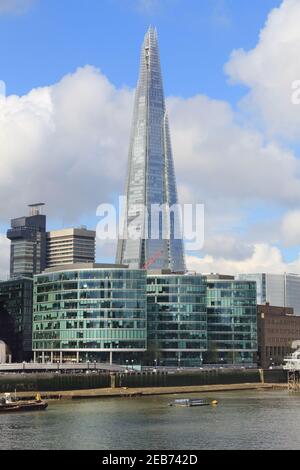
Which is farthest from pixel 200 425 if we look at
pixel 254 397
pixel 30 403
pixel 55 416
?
pixel 254 397

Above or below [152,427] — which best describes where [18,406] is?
above

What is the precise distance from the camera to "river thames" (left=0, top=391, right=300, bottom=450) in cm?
10288

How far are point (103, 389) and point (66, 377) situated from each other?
991 centimetres

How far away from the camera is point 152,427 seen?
391ft

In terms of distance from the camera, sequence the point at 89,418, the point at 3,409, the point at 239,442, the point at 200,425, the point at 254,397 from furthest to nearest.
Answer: the point at 254,397 → the point at 3,409 → the point at 89,418 → the point at 200,425 → the point at 239,442

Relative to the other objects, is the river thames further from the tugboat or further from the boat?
the tugboat

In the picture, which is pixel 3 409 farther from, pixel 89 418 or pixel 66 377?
pixel 66 377

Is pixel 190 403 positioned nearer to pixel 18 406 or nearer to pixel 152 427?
pixel 18 406

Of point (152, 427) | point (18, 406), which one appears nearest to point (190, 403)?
point (18, 406)

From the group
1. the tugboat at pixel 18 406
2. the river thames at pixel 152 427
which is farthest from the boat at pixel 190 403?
the tugboat at pixel 18 406

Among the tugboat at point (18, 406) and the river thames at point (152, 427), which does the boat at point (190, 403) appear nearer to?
the river thames at point (152, 427)

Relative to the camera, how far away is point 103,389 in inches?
7766

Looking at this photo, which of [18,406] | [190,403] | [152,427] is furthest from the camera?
[190,403]
